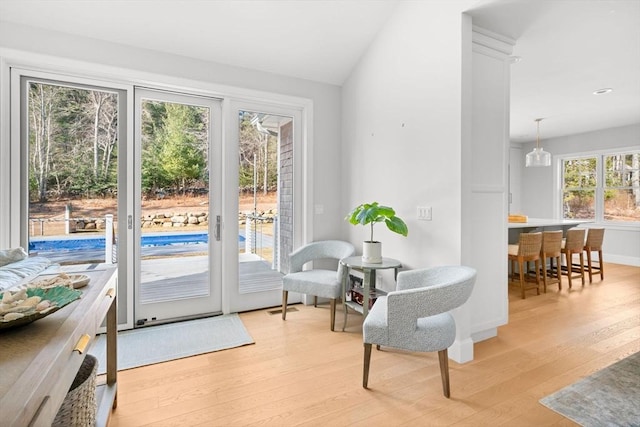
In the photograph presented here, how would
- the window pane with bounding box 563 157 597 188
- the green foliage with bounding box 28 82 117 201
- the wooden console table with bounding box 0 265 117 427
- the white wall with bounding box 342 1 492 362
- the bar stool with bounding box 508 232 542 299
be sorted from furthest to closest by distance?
the window pane with bounding box 563 157 597 188
the bar stool with bounding box 508 232 542 299
the green foliage with bounding box 28 82 117 201
the white wall with bounding box 342 1 492 362
the wooden console table with bounding box 0 265 117 427

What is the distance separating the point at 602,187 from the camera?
6426mm

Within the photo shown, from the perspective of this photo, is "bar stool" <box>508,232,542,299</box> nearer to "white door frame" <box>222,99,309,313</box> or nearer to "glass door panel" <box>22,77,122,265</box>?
"white door frame" <box>222,99,309,313</box>

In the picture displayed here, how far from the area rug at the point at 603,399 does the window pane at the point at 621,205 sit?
17.3ft

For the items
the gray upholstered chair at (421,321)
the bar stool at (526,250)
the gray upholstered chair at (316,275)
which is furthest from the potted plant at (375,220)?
the bar stool at (526,250)

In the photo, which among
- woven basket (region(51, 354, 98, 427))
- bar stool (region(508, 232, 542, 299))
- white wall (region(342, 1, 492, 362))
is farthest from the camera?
bar stool (region(508, 232, 542, 299))

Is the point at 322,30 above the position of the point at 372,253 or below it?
above

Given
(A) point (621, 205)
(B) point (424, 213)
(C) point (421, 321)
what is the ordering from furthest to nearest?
(A) point (621, 205), (B) point (424, 213), (C) point (421, 321)

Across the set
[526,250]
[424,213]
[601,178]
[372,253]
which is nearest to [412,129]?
[424,213]

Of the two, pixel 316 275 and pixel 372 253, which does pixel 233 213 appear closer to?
pixel 316 275

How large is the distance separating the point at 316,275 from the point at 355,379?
1.23 metres

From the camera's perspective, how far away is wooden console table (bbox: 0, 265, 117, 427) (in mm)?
699

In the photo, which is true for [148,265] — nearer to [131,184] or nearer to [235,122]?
[131,184]

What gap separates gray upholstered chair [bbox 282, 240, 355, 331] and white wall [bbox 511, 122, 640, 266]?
559 centimetres

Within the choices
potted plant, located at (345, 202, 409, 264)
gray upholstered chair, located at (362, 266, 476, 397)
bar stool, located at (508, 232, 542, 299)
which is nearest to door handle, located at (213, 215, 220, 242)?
potted plant, located at (345, 202, 409, 264)
